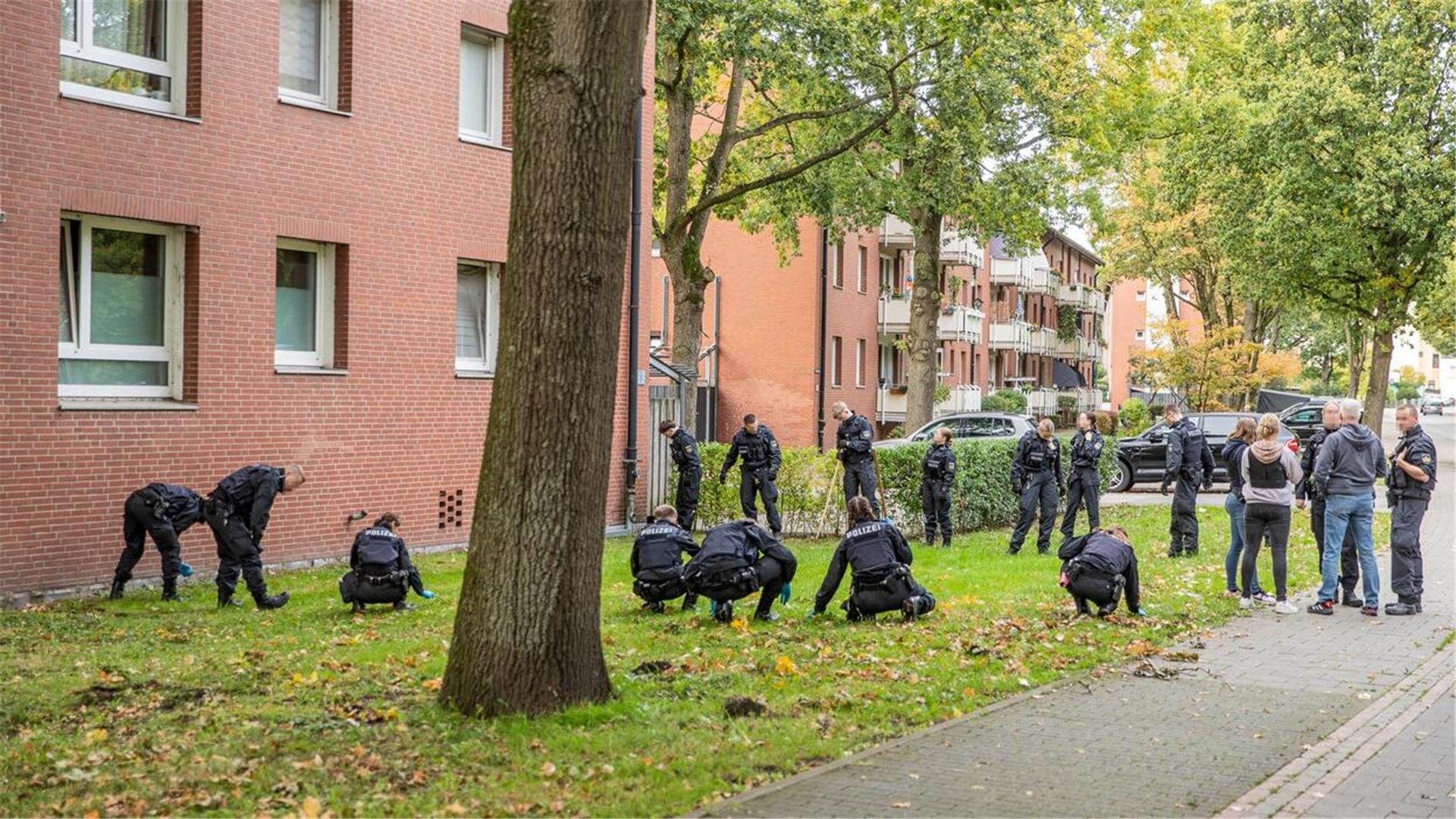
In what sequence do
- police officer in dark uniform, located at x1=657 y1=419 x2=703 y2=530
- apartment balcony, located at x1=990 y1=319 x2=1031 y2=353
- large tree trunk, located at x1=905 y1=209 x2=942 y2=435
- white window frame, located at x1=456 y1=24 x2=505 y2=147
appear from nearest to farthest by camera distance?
1. white window frame, located at x1=456 y1=24 x2=505 y2=147
2. police officer in dark uniform, located at x1=657 y1=419 x2=703 y2=530
3. large tree trunk, located at x1=905 y1=209 x2=942 y2=435
4. apartment balcony, located at x1=990 y1=319 x2=1031 y2=353

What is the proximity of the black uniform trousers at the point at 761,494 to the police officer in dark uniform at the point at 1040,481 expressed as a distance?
3.36 metres

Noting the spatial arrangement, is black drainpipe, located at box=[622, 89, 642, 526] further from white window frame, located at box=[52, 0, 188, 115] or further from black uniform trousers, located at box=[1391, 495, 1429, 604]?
black uniform trousers, located at box=[1391, 495, 1429, 604]

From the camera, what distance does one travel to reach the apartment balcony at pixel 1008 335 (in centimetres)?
5988

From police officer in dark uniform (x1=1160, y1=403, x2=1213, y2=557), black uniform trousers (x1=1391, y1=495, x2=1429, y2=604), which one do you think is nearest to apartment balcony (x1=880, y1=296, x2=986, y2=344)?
police officer in dark uniform (x1=1160, y1=403, x2=1213, y2=557)

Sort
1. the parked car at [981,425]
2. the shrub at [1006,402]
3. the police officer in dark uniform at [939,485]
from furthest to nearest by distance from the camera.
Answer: the shrub at [1006,402] → the parked car at [981,425] → the police officer in dark uniform at [939,485]

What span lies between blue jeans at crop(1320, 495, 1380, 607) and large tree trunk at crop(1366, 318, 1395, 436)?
2654 cm

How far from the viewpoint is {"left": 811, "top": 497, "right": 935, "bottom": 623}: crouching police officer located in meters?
10.9

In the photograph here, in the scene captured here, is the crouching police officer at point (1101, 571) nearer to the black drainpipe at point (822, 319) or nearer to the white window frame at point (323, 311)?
the white window frame at point (323, 311)

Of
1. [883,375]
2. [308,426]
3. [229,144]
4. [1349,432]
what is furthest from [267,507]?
[883,375]

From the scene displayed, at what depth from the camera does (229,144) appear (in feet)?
47.1

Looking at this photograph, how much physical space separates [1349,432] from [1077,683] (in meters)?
5.07

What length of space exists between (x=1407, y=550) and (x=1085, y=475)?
15.6 feet

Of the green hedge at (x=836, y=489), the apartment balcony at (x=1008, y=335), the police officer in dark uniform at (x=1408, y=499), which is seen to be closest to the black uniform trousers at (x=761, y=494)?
the green hedge at (x=836, y=489)

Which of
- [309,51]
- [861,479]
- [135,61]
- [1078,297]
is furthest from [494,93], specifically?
[1078,297]
